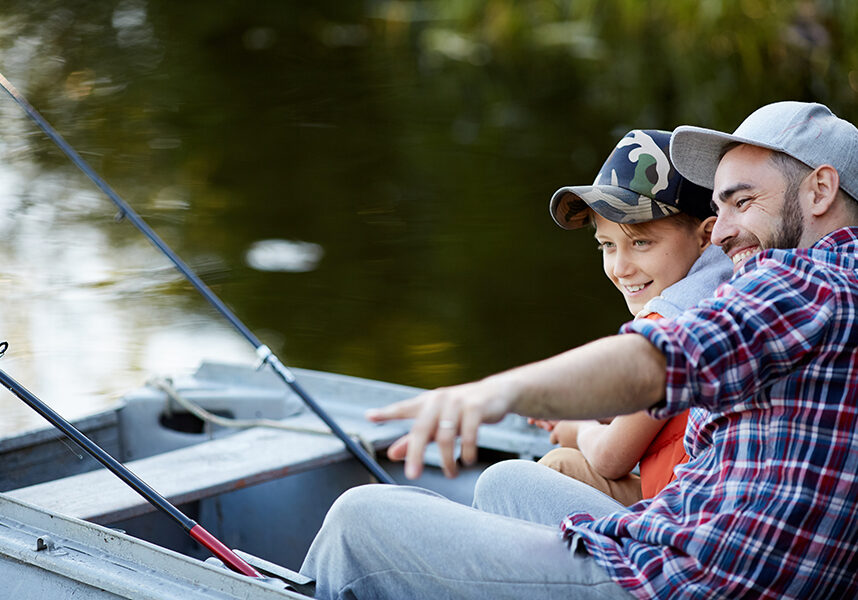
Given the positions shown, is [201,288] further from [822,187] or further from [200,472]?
[822,187]

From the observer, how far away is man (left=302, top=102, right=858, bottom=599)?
1082 mm

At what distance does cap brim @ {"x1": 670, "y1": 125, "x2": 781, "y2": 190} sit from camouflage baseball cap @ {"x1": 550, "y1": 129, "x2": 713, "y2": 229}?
0.08m

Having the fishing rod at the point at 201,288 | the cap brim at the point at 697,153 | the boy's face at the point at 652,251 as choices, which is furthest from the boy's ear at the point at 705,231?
the fishing rod at the point at 201,288

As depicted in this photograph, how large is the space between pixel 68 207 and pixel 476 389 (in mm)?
6564

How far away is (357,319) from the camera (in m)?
5.77

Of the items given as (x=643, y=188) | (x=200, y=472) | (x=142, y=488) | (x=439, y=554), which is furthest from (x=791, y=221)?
(x=200, y=472)

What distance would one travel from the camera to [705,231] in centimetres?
162

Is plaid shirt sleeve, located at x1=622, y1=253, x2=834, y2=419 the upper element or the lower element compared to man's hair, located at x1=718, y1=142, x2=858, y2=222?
lower

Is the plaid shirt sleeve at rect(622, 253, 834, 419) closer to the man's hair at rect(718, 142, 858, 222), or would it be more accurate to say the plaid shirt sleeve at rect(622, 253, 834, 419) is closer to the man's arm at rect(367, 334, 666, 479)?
the man's arm at rect(367, 334, 666, 479)

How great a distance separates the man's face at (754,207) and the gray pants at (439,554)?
0.41m

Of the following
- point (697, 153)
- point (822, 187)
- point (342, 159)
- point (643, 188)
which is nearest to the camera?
point (822, 187)

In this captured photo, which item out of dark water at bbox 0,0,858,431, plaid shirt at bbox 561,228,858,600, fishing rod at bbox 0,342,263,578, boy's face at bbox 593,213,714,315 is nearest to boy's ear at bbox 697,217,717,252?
boy's face at bbox 593,213,714,315

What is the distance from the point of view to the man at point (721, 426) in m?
1.08

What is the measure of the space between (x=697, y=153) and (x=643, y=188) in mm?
137
